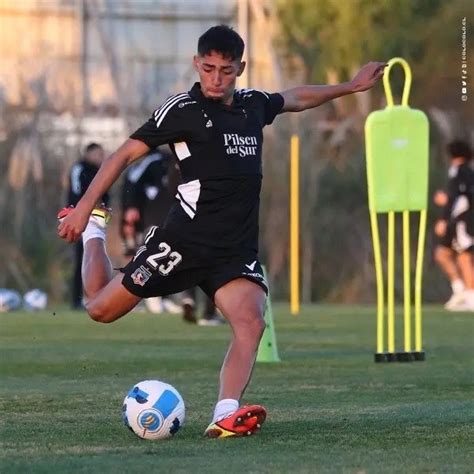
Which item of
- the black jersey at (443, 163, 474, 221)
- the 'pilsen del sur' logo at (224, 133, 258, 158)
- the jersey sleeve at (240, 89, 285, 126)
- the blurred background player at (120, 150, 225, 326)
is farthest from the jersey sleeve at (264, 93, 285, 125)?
the black jersey at (443, 163, 474, 221)

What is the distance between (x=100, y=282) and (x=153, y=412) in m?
1.13

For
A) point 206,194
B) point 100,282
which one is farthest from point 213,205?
point 100,282

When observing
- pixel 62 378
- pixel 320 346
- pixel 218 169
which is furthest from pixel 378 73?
pixel 320 346

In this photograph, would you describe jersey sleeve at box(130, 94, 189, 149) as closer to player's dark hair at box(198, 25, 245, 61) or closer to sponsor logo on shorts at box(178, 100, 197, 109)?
sponsor logo on shorts at box(178, 100, 197, 109)

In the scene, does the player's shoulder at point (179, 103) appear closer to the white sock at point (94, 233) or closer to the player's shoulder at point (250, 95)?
the player's shoulder at point (250, 95)

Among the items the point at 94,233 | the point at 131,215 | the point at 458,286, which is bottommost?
the point at 458,286

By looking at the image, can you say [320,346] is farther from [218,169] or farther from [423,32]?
[423,32]

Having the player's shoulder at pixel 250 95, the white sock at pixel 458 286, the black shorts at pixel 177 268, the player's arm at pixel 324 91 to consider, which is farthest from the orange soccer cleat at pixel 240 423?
the white sock at pixel 458 286

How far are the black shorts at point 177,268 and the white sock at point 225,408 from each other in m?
0.58

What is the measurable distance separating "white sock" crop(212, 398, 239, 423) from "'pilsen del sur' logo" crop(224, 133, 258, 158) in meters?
1.18

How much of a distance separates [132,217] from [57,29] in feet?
68.9

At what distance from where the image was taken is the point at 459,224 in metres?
22.8

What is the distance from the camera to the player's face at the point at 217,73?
7.73m

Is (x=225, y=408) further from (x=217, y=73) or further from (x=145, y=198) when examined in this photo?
(x=145, y=198)
